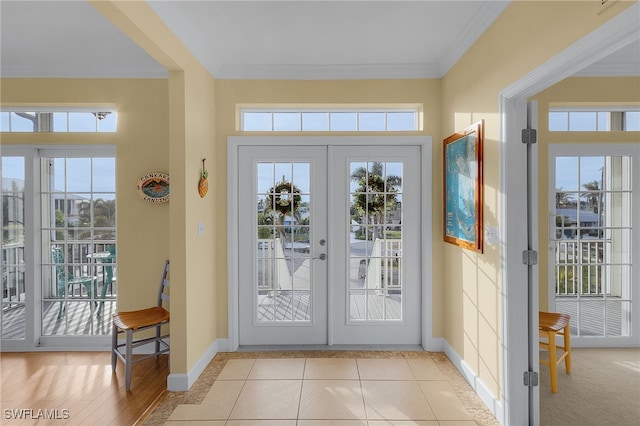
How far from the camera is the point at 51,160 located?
337cm

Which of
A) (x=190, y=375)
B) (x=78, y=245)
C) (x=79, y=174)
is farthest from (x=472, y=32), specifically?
(x=78, y=245)

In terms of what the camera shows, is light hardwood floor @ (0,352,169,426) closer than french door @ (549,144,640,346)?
Yes

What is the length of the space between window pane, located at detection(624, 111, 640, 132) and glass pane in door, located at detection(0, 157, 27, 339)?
607 cm

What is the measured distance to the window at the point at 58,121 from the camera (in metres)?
3.31

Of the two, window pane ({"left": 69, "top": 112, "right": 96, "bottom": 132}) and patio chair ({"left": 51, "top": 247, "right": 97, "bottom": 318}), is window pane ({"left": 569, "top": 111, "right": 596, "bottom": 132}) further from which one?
patio chair ({"left": 51, "top": 247, "right": 97, "bottom": 318})

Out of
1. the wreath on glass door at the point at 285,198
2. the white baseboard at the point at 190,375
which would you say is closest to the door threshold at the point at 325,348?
the white baseboard at the point at 190,375

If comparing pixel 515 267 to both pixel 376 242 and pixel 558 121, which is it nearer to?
pixel 376 242

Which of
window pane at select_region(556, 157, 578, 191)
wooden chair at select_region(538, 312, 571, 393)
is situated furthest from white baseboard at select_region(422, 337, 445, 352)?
window pane at select_region(556, 157, 578, 191)

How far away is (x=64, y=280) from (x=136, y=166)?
142 centimetres

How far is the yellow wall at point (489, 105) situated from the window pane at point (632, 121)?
1.88 metres

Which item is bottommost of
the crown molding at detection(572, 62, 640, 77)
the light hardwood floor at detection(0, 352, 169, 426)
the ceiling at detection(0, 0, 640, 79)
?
the light hardwood floor at detection(0, 352, 169, 426)

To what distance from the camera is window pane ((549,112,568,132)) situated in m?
3.36

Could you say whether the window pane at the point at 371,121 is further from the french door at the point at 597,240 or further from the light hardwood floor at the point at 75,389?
the light hardwood floor at the point at 75,389

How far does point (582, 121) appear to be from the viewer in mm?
3383
